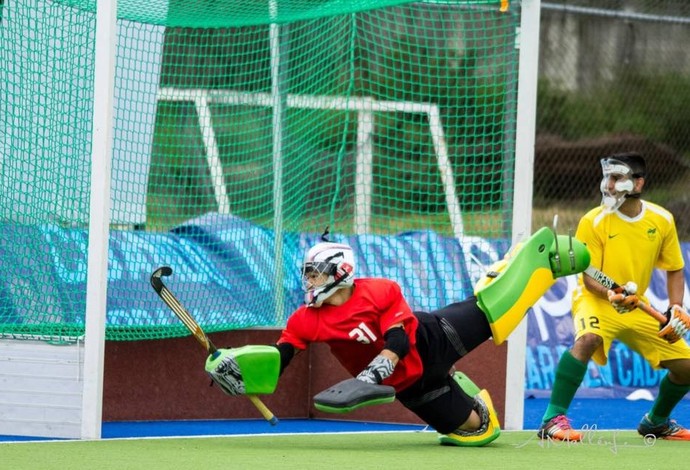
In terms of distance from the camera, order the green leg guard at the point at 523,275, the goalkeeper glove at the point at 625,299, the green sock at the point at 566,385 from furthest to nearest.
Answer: the green sock at the point at 566,385, the goalkeeper glove at the point at 625,299, the green leg guard at the point at 523,275

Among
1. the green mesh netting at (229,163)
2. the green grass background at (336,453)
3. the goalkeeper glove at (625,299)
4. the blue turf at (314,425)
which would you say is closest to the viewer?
the green grass background at (336,453)

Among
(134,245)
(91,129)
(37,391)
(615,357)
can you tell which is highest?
(91,129)

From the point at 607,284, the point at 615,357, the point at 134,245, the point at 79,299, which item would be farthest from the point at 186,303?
the point at 615,357

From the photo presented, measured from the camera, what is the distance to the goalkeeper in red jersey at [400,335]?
5.76 m

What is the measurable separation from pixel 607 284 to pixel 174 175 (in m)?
3.39

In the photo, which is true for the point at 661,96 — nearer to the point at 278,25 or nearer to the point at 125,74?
the point at 278,25

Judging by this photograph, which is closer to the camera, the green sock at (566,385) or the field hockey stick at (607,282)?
the field hockey stick at (607,282)

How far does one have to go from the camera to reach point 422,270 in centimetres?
845

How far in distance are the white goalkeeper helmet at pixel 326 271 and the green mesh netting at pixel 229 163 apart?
1.29 metres

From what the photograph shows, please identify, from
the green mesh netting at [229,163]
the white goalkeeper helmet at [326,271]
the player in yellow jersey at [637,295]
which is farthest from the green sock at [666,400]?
the white goalkeeper helmet at [326,271]

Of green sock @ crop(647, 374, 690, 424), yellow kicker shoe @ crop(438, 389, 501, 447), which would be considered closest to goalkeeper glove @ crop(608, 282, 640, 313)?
green sock @ crop(647, 374, 690, 424)

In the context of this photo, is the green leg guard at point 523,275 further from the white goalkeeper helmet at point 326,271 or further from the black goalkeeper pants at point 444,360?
the white goalkeeper helmet at point 326,271

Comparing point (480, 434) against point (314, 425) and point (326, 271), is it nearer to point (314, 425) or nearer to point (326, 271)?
point (326, 271)

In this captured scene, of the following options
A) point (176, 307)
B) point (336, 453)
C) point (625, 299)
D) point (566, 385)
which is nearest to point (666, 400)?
point (566, 385)
